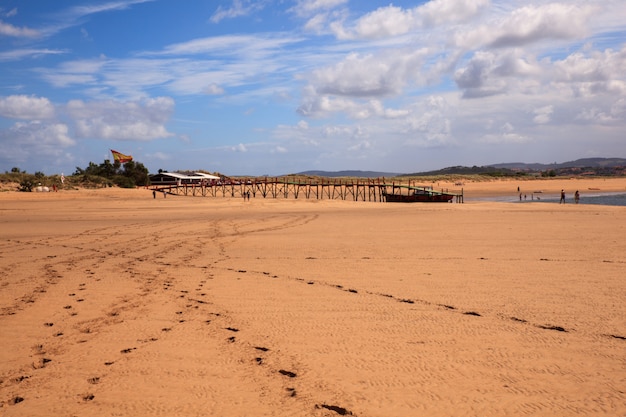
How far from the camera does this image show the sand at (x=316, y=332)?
14.1 ft

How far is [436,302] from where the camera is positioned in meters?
7.47

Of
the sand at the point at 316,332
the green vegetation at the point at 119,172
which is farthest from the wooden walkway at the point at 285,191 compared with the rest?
the sand at the point at 316,332

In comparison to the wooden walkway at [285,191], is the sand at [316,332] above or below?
below

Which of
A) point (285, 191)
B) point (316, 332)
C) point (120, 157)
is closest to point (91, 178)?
point (120, 157)

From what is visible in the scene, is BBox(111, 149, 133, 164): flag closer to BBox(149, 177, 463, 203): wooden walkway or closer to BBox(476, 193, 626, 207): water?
BBox(149, 177, 463, 203): wooden walkway

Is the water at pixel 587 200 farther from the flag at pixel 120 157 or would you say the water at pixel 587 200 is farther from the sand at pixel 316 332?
the flag at pixel 120 157

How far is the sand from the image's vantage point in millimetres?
4312

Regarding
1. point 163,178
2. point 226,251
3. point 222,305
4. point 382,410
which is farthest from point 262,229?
point 163,178

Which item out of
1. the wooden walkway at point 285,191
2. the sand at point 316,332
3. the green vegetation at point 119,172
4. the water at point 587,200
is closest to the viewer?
the sand at point 316,332

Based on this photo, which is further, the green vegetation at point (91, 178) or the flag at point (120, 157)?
the flag at point (120, 157)

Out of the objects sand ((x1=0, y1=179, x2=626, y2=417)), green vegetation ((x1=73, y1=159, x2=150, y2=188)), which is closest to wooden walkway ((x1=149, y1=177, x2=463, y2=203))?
green vegetation ((x1=73, y1=159, x2=150, y2=188))

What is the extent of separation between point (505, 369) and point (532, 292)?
140 inches

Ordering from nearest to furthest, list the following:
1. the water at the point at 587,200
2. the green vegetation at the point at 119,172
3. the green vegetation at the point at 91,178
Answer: the water at the point at 587,200
the green vegetation at the point at 91,178
the green vegetation at the point at 119,172

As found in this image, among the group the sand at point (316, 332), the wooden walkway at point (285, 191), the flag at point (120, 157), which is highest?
the flag at point (120, 157)
